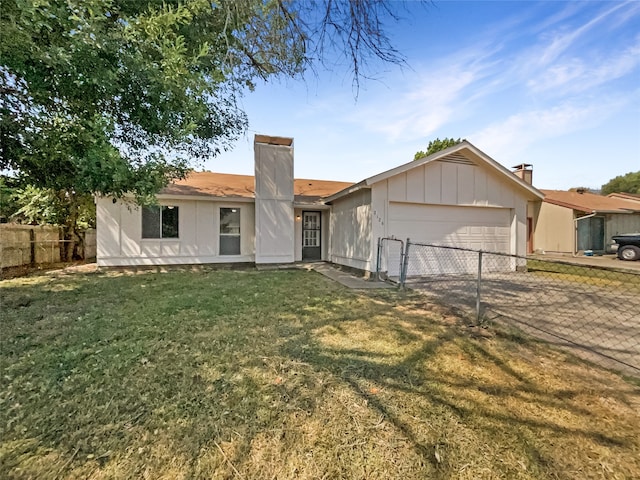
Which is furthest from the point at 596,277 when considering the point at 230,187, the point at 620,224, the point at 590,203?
the point at 620,224

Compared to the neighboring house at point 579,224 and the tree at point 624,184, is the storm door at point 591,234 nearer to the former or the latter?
the neighboring house at point 579,224

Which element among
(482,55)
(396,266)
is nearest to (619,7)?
(482,55)

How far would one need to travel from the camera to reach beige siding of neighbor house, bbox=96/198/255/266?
33.2 ft

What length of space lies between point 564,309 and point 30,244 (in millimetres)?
16179

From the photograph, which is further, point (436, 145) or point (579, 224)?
A: point (436, 145)

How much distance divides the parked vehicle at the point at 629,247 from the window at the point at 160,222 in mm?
19381

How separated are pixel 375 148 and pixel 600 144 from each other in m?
7.65

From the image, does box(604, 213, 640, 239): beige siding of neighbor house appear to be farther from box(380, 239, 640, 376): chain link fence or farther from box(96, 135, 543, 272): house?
box(96, 135, 543, 272): house

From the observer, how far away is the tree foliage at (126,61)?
12.4 ft

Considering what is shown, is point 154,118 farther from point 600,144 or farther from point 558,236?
point 558,236

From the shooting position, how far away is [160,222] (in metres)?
10.6

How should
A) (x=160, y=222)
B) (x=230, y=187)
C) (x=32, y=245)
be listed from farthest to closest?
1. (x=230, y=187)
2. (x=32, y=245)
3. (x=160, y=222)

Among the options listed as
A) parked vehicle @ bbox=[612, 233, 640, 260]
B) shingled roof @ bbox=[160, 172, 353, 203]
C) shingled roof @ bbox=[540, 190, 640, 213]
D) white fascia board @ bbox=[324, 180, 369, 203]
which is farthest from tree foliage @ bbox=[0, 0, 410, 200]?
shingled roof @ bbox=[540, 190, 640, 213]

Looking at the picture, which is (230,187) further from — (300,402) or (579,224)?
(579,224)
